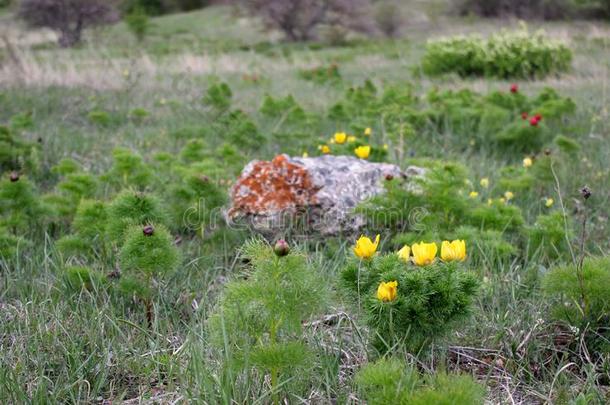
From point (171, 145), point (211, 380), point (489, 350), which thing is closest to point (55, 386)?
point (211, 380)

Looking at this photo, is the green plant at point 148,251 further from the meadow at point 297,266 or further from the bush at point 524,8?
the bush at point 524,8

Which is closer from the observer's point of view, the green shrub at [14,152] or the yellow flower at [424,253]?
the yellow flower at [424,253]

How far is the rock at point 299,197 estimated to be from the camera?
337 cm

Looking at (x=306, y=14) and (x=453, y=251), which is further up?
(x=453, y=251)

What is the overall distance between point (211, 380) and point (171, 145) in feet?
13.9

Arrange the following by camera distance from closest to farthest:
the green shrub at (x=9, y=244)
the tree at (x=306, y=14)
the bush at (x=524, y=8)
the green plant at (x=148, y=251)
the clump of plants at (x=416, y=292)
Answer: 1. the clump of plants at (x=416, y=292)
2. the green plant at (x=148, y=251)
3. the green shrub at (x=9, y=244)
4. the tree at (x=306, y=14)
5. the bush at (x=524, y=8)

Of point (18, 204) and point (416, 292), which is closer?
point (416, 292)

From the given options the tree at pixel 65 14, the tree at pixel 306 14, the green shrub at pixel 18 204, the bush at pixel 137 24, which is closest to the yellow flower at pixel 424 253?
the green shrub at pixel 18 204

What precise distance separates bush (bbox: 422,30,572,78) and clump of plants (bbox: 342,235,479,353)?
898 centimetres

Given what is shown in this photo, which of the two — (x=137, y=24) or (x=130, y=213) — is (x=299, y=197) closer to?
(x=130, y=213)

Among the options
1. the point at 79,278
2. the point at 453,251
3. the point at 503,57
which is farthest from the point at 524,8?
the point at 453,251

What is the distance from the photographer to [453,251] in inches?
69.8

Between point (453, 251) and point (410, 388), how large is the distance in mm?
455

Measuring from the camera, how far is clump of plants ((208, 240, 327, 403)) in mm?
1623
